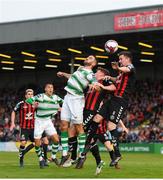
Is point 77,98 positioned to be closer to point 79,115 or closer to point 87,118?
point 79,115

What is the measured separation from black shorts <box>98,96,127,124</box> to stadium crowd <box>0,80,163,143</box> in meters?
19.5

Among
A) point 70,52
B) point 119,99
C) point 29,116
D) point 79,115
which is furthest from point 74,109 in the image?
point 70,52

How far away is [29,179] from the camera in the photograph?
10.4 m

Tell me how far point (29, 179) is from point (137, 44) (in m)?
26.1

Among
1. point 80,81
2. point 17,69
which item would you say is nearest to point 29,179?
point 80,81

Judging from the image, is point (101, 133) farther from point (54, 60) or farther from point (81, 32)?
point (54, 60)

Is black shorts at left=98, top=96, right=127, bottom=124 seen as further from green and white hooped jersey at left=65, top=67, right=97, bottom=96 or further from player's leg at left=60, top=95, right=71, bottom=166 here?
player's leg at left=60, top=95, right=71, bottom=166

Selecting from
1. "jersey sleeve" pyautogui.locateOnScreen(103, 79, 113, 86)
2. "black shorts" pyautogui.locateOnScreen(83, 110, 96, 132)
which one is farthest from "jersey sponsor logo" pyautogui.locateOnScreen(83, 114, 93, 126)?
"jersey sleeve" pyautogui.locateOnScreen(103, 79, 113, 86)

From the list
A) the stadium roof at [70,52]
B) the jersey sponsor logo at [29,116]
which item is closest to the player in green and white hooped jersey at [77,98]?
the jersey sponsor logo at [29,116]

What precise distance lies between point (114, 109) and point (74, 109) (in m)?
0.99

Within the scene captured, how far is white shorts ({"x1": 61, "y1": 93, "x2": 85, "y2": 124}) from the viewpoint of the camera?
1348 centimetres

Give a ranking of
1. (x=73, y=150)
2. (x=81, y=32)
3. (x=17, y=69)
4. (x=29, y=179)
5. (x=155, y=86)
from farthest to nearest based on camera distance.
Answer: (x=17, y=69), (x=155, y=86), (x=81, y=32), (x=73, y=150), (x=29, y=179)

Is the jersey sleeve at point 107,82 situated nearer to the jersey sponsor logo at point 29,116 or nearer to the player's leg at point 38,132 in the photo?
the player's leg at point 38,132

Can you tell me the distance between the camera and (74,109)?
44.4 ft
